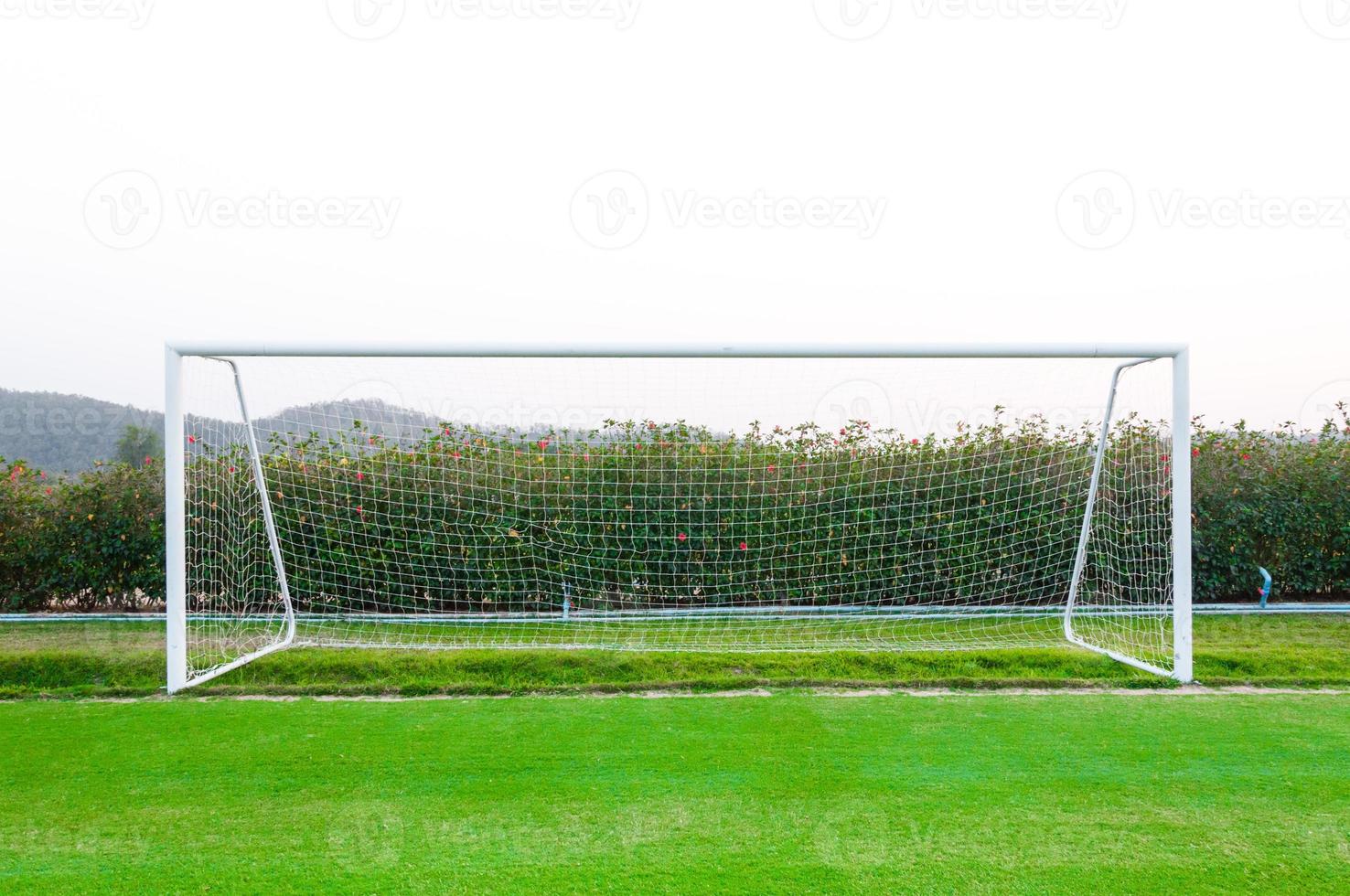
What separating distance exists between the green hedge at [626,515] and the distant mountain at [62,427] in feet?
0.72

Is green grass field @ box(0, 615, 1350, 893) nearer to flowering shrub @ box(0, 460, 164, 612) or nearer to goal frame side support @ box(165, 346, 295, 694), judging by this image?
goal frame side support @ box(165, 346, 295, 694)

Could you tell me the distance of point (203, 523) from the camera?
499cm

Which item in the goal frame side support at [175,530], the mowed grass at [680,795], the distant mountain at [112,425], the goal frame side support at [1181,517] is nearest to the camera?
the mowed grass at [680,795]

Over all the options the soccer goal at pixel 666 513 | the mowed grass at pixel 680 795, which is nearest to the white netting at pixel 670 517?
the soccer goal at pixel 666 513

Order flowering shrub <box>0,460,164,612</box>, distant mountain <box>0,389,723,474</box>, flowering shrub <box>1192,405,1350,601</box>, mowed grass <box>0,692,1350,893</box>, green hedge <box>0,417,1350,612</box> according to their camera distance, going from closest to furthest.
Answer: mowed grass <box>0,692,1350,893</box>, distant mountain <box>0,389,723,474</box>, green hedge <box>0,417,1350,612</box>, flowering shrub <box>0,460,164,612</box>, flowering shrub <box>1192,405,1350,601</box>

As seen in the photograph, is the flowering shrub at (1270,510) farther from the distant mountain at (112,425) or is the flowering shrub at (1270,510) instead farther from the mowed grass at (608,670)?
the distant mountain at (112,425)

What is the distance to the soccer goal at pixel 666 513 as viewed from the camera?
4797 mm

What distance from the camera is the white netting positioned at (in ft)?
16.1

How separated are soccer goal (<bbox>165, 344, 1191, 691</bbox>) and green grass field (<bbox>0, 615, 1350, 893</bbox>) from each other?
56cm

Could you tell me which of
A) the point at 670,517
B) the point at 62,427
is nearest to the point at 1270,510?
the point at 670,517

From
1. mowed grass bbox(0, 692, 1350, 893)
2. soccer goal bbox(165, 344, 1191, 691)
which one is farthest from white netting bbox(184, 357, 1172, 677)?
mowed grass bbox(0, 692, 1350, 893)

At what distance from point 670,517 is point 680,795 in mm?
2808

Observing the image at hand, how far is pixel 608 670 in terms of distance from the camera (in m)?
4.38

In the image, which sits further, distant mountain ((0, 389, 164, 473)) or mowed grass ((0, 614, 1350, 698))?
distant mountain ((0, 389, 164, 473))
